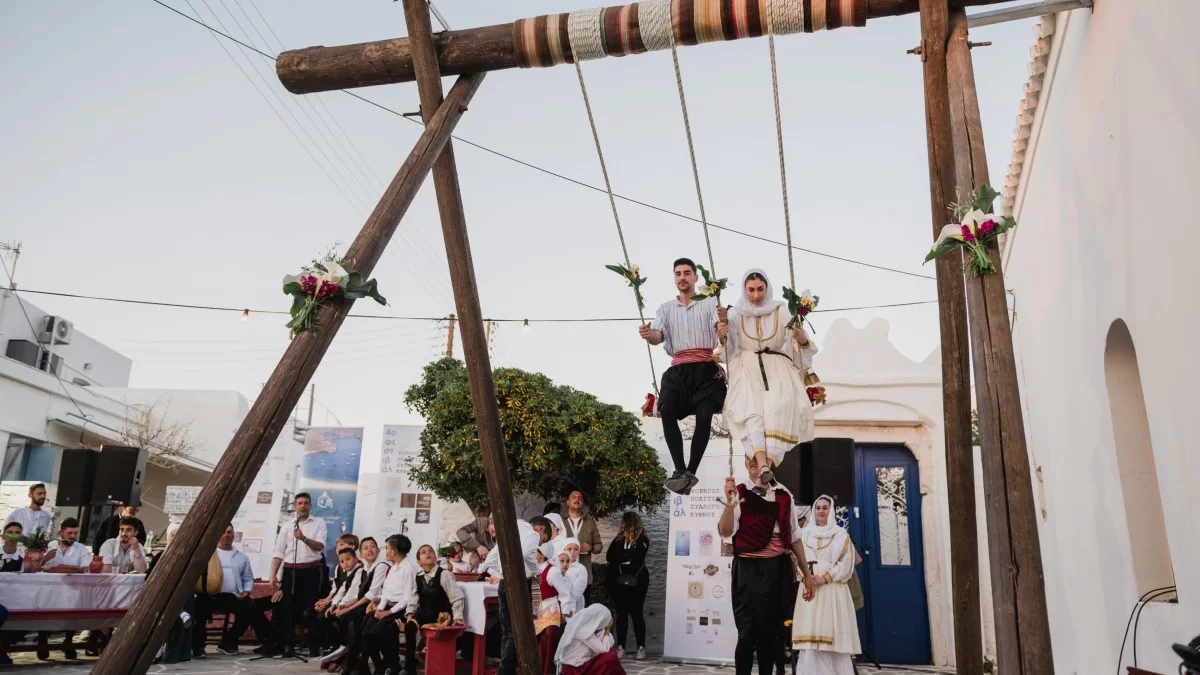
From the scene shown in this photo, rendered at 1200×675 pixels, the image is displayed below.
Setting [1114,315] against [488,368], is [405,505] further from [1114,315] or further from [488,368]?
[1114,315]

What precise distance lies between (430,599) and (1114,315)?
5952mm

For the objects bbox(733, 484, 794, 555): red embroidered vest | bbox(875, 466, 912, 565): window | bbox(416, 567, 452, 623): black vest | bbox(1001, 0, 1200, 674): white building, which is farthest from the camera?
bbox(875, 466, 912, 565): window

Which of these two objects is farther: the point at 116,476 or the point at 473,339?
the point at 116,476

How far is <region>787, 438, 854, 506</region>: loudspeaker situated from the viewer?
8.96 m

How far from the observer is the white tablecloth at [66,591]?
7.85m

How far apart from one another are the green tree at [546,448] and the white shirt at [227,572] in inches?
114

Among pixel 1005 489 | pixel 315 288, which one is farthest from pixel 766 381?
pixel 315 288

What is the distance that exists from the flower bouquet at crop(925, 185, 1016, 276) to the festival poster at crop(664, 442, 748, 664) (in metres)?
7.12

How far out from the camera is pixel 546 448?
11.6m

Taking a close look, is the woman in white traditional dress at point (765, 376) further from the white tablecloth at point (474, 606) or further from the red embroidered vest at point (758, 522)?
the white tablecloth at point (474, 606)

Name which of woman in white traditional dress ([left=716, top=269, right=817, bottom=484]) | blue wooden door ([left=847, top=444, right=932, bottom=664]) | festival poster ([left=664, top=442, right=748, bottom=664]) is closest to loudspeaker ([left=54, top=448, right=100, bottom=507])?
festival poster ([left=664, top=442, right=748, bottom=664])

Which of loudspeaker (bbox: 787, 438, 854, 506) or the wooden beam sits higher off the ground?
the wooden beam

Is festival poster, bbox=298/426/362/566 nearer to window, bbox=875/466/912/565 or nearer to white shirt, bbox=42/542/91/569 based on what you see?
white shirt, bbox=42/542/91/569

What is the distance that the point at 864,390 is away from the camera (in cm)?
1156
